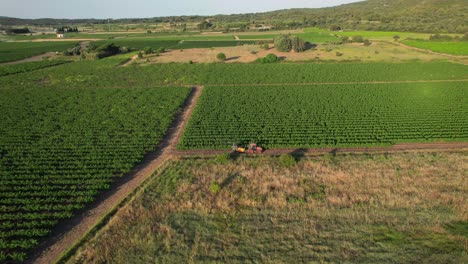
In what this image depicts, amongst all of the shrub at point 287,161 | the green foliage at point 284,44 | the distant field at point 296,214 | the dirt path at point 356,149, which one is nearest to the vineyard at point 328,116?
the dirt path at point 356,149

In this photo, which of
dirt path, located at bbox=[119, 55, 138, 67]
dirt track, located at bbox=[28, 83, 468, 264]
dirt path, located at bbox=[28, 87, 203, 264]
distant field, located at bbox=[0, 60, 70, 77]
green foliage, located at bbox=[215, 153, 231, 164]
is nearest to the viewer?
dirt path, located at bbox=[28, 87, 203, 264]

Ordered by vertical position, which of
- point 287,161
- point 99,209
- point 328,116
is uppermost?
point 328,116

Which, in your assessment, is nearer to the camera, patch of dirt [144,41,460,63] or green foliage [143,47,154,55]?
patch of dirt [144,41,460,63]

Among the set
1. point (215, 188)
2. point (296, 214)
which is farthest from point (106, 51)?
point (296, 214)

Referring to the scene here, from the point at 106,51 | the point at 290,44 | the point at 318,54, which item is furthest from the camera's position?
the point at 106,51

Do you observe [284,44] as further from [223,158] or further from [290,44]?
[223,158]

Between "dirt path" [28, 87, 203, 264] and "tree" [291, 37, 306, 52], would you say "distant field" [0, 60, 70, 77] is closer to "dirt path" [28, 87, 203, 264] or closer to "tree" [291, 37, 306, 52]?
"dirt path" [28, 87, 203, 264]

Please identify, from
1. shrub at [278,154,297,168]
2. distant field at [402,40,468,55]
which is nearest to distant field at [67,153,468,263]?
shrub at [278,154,297,168]
